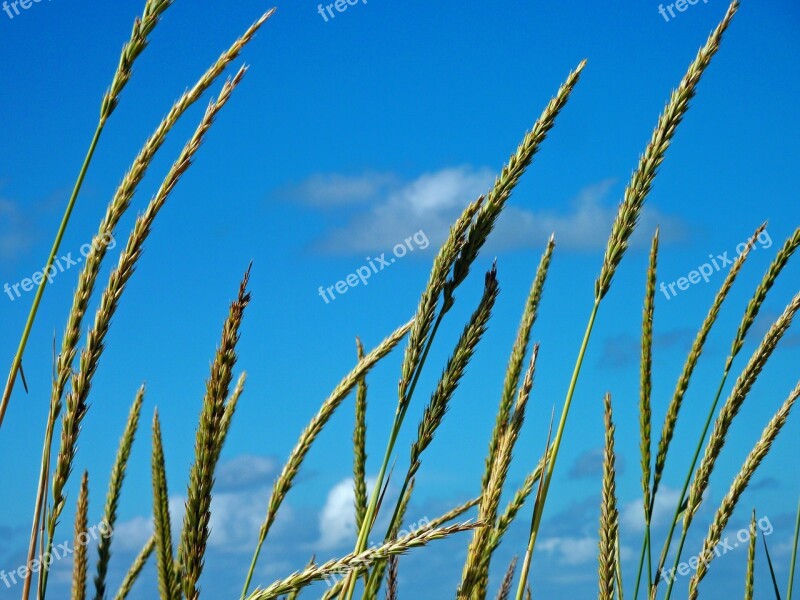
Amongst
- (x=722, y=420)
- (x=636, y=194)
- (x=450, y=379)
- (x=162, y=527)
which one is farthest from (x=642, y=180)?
(x=162, y=527)

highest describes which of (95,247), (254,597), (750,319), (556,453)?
(750,319)

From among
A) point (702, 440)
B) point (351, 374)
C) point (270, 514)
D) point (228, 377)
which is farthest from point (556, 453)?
point (702, 440)

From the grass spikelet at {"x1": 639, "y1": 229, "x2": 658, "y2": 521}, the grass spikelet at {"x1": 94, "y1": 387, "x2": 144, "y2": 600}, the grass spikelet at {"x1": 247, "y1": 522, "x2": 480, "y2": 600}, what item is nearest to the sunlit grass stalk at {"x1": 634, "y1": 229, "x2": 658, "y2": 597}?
the grass spikelet at {"x1": 639, "y1": 229, "x2": 658, "y2": 521}

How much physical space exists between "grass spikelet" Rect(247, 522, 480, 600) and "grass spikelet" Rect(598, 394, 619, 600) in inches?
38.0

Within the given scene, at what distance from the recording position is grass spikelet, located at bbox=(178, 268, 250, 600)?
4.59 feet

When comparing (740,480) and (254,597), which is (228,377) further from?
(740,480)

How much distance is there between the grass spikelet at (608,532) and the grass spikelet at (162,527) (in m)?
1.06

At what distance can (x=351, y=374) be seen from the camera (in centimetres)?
198

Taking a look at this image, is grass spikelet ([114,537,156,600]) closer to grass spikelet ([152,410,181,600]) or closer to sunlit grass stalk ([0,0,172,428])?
grass spikelet ([152,410,181,600])

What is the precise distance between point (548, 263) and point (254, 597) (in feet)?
5.69

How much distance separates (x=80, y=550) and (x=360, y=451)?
91cm

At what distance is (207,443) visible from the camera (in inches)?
55.9

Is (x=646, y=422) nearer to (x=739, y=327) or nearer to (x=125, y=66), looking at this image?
(x=739, y=327)

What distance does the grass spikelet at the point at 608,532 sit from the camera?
7.26ft
